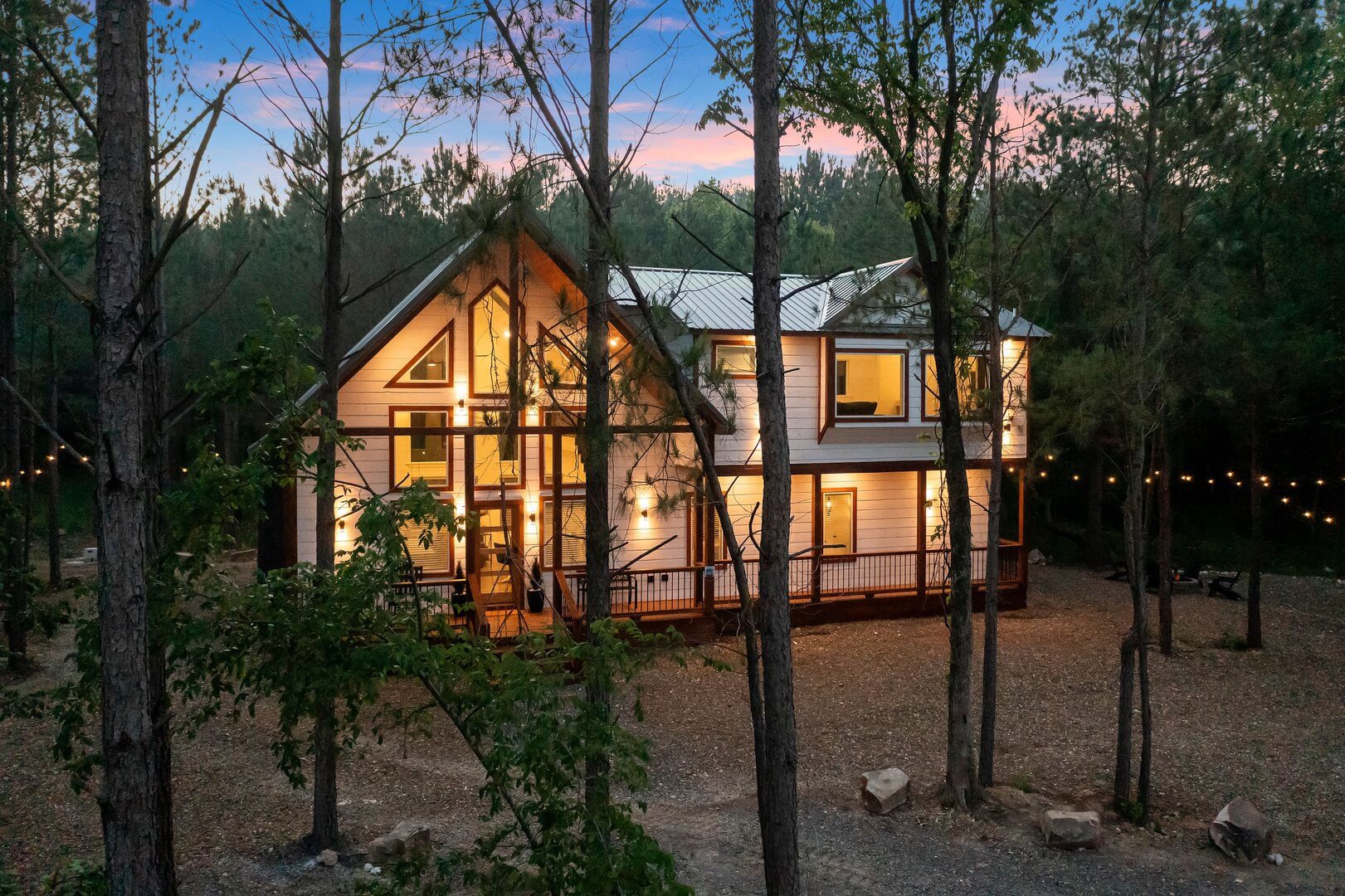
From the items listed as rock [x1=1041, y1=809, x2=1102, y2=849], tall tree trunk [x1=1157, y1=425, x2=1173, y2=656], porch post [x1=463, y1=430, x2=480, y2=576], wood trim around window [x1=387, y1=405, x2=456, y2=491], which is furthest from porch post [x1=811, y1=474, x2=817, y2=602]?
rock [x1=1041, y1=809, x2=1102, y2=849]

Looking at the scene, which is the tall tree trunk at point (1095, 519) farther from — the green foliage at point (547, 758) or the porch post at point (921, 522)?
the green foliage at point (547, 758)

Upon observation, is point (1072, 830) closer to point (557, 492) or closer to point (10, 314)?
point (557, 492)

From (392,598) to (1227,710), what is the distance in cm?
1243

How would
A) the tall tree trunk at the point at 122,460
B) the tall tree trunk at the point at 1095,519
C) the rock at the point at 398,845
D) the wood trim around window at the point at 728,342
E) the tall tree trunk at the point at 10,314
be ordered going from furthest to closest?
the tall tree trunk at the point at 1095,519 < the wood trim around window at the point at 728,342 < the tall tree trunk at the point at 10,314 < the rock at the point at 398,845 < the tall tree trunk at the point at 122,460

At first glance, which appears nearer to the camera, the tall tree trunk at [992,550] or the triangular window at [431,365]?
the tall tree trunk at [992,550]

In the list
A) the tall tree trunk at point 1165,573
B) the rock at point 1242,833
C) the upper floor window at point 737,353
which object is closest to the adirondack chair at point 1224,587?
the tall tree trunk at point 1165,573

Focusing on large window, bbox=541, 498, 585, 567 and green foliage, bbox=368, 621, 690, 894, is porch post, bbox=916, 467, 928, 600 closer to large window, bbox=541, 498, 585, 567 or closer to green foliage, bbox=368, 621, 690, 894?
large window, bbox=541, 498, 585, 567

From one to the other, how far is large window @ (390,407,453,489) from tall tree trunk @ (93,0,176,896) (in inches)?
462

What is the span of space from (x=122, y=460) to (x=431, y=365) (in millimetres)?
12056

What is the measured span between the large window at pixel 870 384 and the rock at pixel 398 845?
11667mm

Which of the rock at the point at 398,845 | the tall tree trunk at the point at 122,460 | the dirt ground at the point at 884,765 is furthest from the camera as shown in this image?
the dirt ground at the point at 884,765

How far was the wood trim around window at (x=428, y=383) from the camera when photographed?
15.3m

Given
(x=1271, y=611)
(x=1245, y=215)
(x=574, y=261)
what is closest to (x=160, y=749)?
(x=574, y=261)

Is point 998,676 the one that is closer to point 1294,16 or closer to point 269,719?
point 1294,16
